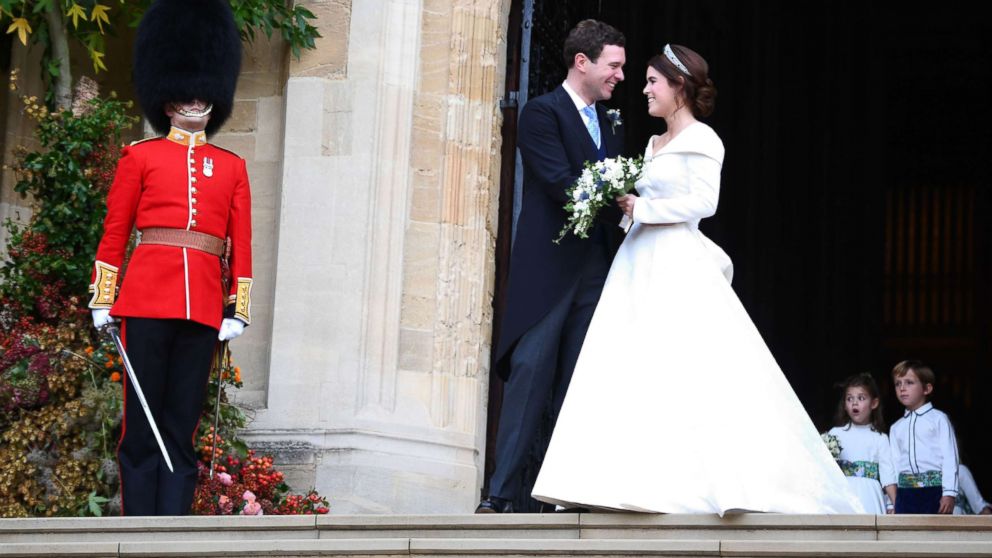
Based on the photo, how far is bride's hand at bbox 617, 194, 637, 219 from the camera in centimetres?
711

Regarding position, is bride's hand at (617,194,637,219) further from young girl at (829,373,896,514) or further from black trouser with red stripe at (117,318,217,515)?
young girl at (829,373,896,514)

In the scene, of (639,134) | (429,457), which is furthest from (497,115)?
(639,134)

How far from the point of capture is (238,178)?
7.70 metres

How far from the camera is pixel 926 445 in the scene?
9.44 m

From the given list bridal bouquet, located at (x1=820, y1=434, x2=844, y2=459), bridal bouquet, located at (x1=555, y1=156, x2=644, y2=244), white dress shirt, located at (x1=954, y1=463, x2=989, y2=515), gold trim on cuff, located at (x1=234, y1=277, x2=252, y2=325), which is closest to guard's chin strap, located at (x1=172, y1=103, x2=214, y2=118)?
gold trim on cuff, located at (x1=234, y1=277, x2=252, y2=325)

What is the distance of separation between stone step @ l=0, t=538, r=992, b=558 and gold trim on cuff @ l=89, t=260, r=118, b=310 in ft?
4.22

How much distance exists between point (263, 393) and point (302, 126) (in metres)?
1.30

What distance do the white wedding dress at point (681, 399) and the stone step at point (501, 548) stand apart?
0.49m

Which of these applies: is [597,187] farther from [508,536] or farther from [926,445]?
[926,445]

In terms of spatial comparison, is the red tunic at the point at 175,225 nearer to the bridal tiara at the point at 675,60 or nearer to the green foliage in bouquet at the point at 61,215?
the green foliage in bouquet at the point at 61,215

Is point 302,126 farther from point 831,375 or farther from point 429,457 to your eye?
point 831,375

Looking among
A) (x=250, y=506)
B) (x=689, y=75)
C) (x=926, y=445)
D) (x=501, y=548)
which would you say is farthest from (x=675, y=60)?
(x=926, y=445)

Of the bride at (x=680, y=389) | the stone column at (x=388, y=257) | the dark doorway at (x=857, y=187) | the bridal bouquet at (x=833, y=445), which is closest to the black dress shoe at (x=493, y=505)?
the bride at (x=680, y=389)

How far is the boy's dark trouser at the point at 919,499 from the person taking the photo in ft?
30.7
